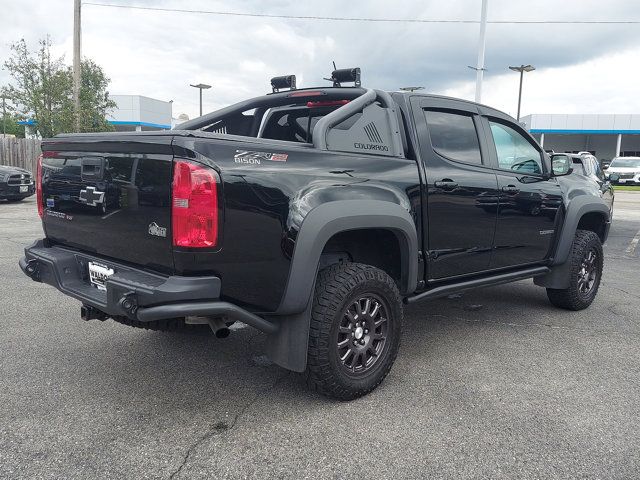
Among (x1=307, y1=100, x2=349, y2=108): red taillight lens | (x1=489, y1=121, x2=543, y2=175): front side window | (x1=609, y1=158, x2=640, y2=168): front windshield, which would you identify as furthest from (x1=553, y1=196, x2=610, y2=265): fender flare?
(x1=609, y1=158, x2=640, y2=168): front windshield

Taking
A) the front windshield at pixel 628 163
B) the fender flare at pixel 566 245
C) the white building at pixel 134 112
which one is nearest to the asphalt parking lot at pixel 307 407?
the fender flare at pixel 566 245

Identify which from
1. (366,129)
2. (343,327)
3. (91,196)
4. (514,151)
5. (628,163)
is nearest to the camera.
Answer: (91,196)

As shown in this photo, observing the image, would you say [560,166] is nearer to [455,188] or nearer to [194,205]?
[455,188]

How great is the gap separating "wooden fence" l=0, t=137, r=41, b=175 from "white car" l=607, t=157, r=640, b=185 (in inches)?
1134

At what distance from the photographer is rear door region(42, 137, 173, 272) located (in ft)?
8.69

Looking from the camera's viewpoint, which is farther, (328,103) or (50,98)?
(50,98)

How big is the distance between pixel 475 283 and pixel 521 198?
33.4 inches

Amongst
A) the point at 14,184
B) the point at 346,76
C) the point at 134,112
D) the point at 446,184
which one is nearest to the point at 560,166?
the point at 446,184

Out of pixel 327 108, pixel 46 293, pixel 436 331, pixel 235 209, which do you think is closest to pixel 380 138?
pixel 327 108

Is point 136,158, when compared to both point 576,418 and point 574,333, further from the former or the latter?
point 574,333

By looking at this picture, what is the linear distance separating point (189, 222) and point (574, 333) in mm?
3494

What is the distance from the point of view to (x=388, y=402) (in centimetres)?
317

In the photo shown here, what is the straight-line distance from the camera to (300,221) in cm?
280

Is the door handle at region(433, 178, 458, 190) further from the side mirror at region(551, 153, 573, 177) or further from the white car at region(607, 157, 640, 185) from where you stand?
the white car at region(607, 157, 640, 185)
